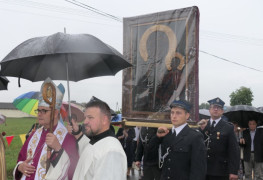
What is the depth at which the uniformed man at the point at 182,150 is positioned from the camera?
3.90 meters

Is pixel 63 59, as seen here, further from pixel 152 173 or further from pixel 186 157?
pixel 152 173

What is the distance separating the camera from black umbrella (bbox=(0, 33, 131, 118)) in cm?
341

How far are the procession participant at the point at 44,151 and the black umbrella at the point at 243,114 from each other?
19.8ft

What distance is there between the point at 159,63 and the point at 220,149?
2158 mm

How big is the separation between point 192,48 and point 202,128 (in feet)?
7.76

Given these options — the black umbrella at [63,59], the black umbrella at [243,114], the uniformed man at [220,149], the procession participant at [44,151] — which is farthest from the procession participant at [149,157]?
the black umbrella at [243,114]

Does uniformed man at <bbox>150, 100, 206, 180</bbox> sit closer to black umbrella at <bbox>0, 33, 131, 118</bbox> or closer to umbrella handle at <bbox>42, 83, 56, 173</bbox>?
black umbrella at <bbox>0, 33, 131, 118</bbox>

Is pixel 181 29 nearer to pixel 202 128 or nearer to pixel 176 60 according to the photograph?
pixel 176 60

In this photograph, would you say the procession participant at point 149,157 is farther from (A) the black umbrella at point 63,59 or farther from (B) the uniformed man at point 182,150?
(A) the black umbrella at point 63,59

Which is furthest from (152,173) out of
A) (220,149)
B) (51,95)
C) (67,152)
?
(51,95)

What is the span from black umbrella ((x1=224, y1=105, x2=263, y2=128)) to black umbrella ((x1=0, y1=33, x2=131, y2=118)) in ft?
17.3

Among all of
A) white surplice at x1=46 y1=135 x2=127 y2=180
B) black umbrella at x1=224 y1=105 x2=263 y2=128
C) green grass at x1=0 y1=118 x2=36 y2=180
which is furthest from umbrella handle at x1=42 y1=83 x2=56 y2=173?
green grass at x1=0 y1=118 x2=36 y2=180

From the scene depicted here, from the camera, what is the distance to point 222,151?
533 centimetres

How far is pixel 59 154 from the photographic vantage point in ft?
10.3
